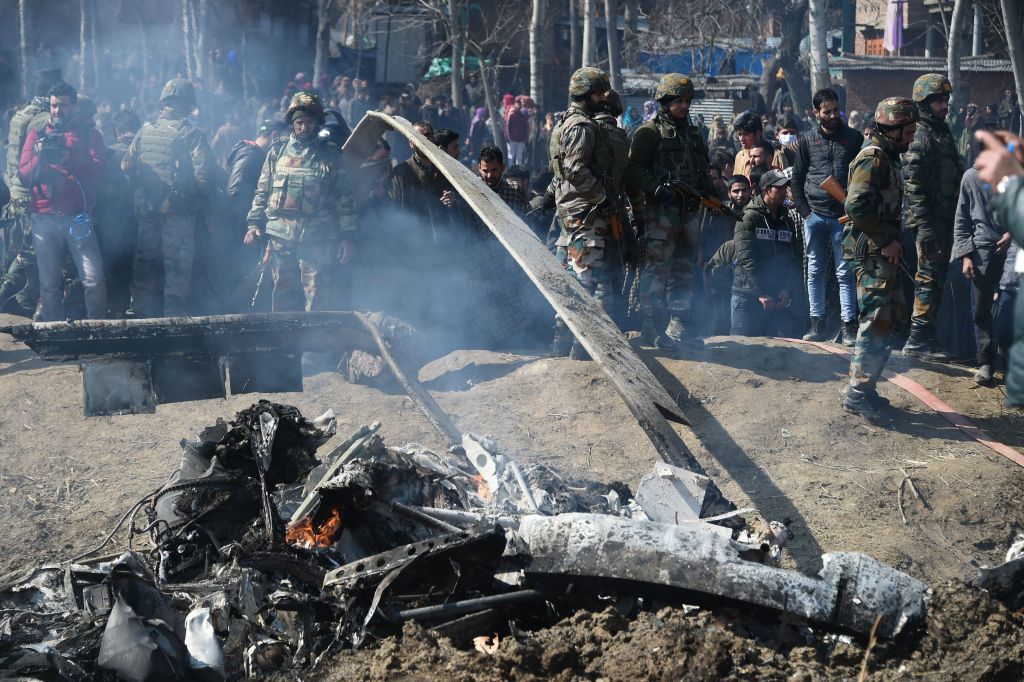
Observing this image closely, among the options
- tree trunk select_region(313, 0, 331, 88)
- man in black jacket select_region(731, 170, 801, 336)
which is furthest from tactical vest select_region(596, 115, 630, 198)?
tree trunk select_region(313, 0, 331, 88)

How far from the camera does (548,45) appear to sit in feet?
93.5

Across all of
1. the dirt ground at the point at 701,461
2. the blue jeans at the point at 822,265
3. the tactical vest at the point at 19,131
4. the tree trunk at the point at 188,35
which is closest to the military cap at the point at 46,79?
the tactical vest at the point at 19,131

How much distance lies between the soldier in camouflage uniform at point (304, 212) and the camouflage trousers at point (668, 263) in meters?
2.41

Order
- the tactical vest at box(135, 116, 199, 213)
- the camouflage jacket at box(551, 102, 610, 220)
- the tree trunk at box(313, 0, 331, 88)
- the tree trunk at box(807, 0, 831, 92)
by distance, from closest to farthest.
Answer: the camouflage jacket at box(551, 102, 610, 220) < the tactical vest at box(135, 116, 199, 213) < the tree trunk at box(807, 0, 831, 92) < the tree trunk at box(313, 0, 331, 88)

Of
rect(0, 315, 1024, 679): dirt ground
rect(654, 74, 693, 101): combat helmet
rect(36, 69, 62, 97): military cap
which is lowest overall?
rect(0, 315, 1024, 679): dirt ground

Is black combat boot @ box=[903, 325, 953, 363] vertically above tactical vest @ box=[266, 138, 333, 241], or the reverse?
tactical vest @ box=[266, 138, 333, 241]

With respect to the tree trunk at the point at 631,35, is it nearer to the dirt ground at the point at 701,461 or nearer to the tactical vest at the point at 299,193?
the tactical vest at the point at 299,193

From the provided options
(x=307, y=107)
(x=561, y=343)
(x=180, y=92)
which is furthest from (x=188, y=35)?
(x=561, y=343)

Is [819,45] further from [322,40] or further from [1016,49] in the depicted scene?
[322,40]

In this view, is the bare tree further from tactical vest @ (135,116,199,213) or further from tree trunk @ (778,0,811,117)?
tree trunk @ (778,0,811,117)

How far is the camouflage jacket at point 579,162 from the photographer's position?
7027 mm

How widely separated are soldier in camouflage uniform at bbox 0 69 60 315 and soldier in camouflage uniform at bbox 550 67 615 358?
4.83 metres

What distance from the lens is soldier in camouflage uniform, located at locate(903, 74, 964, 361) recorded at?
7.39 meters

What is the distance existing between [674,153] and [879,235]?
67.7 inches
